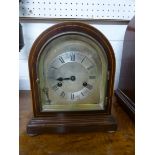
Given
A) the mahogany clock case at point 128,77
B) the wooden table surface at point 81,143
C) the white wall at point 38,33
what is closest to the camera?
the wooden table surface at point 81,143

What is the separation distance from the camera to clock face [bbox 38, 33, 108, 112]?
25.8 inches

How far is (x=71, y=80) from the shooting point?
680mm

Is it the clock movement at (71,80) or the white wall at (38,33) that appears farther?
the white wall at (38,33)

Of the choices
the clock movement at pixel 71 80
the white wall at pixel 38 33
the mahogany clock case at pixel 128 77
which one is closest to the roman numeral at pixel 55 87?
the clock movement at pixel 71 80

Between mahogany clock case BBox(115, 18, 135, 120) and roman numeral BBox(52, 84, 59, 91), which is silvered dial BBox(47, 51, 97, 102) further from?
mahogany clock case BBox(115, 18, 135, 120)

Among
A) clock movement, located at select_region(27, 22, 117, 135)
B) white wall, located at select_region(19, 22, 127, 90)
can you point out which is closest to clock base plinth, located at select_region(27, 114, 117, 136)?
clock movement, located at select_region(27, 22, 117, 135)

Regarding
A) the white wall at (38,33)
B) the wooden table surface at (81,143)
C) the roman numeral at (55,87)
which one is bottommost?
the wooden table surface at (81,143)

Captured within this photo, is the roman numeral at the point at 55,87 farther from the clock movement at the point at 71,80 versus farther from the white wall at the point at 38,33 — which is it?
the white wall at the point at 38,33

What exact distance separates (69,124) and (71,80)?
0.15m

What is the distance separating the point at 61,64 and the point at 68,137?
0.81 feet

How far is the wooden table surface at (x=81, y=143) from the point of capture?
1.92 feet

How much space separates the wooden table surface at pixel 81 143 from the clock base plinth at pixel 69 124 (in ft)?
0.05
